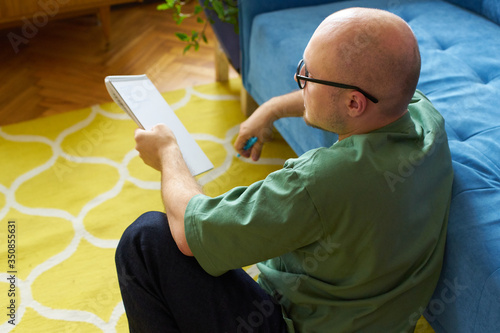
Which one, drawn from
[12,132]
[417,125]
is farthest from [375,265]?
[12,132]

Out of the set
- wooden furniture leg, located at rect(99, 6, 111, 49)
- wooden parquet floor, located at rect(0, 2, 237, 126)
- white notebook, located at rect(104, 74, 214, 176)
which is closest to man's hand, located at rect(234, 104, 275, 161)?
white notebook, located at rect(104, 74, 214, 176)

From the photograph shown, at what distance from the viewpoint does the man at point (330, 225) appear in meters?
0.88

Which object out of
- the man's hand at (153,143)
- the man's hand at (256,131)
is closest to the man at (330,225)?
the man's hand at (153,143)

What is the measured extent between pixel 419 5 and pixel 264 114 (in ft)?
2.84

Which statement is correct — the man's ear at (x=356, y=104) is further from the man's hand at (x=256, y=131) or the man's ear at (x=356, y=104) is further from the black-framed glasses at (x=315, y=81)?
the man's hand at (x=256, y=131)

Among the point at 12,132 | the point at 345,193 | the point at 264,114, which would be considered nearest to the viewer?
the point at 345,193

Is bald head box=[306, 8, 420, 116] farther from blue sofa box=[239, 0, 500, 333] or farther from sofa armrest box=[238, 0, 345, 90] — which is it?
sofa armrest box=[238, 0, 345, 90]

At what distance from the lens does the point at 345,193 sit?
866mm

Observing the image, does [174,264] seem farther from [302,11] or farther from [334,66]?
[302,11]

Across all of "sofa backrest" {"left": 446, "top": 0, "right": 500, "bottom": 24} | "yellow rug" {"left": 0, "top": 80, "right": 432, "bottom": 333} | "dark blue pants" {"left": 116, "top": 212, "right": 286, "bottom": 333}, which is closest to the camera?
"dark blue pants" {"left": 116, "top": 212, "right": 286, "bottom": 333}

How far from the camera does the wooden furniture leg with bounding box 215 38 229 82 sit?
92.6 inches

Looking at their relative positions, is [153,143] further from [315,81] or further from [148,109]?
[315,81]

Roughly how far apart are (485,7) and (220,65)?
1.08m

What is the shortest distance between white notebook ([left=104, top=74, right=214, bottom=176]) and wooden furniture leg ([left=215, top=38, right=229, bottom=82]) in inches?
38.6
